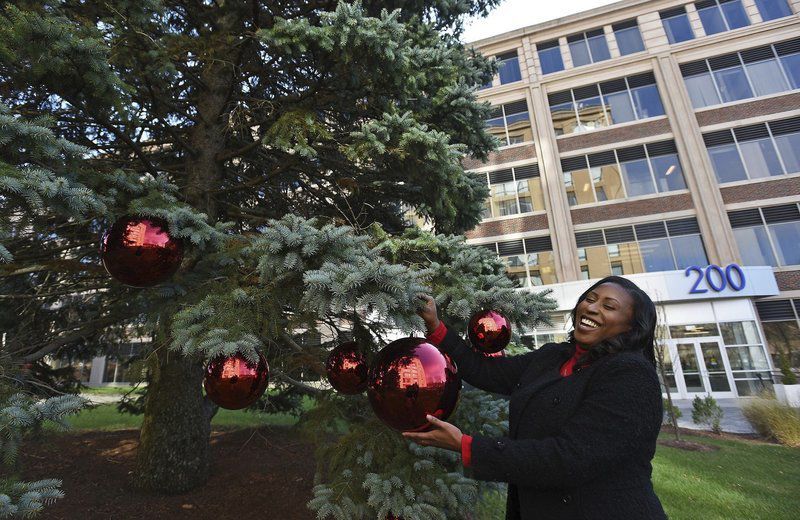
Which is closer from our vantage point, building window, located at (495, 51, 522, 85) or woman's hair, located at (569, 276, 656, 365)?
woman's hair, located at (569, 276, 656, 365)

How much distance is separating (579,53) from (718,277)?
12924 millimetres

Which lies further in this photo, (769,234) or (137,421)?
(769,234)

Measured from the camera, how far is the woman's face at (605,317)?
178 cm

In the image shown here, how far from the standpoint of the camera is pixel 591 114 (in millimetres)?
19641

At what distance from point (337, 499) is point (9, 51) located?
3.29m

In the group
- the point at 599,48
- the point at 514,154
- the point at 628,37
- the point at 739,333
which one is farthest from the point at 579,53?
the point at 739,333

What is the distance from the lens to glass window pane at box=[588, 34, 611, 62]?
19.9 m

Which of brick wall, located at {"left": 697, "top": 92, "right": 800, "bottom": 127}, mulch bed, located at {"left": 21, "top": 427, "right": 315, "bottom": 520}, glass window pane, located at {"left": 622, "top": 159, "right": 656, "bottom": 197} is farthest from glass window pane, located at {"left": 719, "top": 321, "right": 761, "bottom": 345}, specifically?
mulch bed, located at {"left": 21, "top": 427, "right": 315, "bottom": 520}

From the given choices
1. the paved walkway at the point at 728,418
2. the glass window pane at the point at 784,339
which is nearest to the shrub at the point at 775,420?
the paved walkway at the point at 728,418

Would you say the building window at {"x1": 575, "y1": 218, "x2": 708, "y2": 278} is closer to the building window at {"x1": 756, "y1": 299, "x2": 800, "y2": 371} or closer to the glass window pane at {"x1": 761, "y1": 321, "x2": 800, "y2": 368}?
the building window at {"x1": 756, "y1": 299, "x2": 800, "y2": 371}

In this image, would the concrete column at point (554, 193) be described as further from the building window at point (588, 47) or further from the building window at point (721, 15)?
the building window at point (721, 15)

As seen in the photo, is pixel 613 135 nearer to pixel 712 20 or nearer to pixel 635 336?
pixel 712 20

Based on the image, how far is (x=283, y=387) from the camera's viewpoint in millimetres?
6805

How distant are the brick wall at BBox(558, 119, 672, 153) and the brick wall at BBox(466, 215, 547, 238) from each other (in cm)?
382
